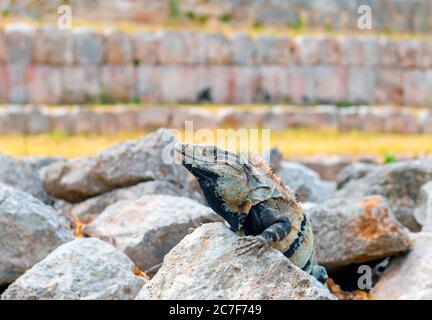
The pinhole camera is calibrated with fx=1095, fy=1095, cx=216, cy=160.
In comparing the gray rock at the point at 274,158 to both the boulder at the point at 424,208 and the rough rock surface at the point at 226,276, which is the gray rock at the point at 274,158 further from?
the rough rock surface at the point at 226,276

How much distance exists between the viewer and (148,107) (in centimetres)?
1977

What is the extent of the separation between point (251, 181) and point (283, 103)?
16.0 m

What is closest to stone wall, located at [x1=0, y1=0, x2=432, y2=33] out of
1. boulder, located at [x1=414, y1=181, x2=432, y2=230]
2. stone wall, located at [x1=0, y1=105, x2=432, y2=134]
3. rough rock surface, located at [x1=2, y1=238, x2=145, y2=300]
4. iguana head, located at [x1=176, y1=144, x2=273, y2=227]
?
stone wall, located at [x1=0, y1=105, x2=432, y2=134]

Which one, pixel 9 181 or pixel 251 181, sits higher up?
pixel 251 181

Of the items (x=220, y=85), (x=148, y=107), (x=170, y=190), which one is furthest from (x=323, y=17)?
(x=170, y=190)

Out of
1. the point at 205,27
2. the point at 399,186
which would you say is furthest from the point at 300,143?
the point at 399,186

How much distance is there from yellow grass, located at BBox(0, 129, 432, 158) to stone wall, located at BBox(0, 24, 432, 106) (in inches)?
75.2

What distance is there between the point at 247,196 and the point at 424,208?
469 centimetres

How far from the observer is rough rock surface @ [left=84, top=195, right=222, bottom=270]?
8.38 meters

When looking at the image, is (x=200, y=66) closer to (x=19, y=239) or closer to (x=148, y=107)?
(x=148, y=107)

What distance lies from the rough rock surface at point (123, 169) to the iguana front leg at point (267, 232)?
416 centimetres

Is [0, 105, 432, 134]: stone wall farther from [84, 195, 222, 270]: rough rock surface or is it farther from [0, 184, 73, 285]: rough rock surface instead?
[0, 184, 73, 285]: rough rock surface

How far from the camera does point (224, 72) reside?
840 inches

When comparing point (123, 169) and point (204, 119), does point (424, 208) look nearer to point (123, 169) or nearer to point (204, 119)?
point (123, 169)
